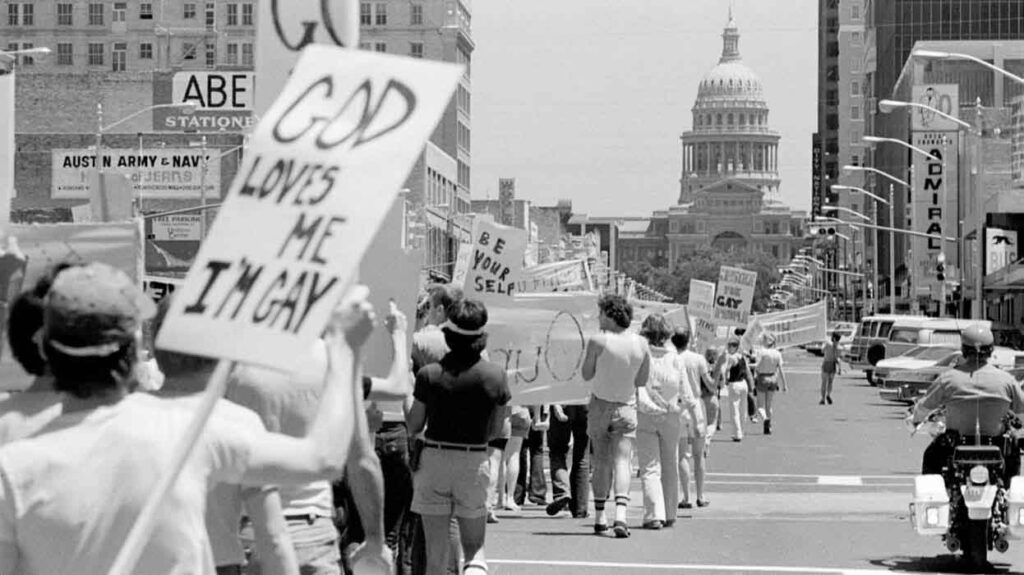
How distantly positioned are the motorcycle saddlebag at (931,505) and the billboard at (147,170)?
53.8 metres

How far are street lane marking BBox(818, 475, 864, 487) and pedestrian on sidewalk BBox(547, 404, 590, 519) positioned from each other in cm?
525

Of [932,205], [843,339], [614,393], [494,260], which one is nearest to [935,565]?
[614,393]

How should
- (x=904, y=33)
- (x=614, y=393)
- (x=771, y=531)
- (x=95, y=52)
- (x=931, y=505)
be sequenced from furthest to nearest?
(x=904, y=33), (x=95, y=52), (x=771, y=531), (x=614, y=393), (x=931, y=505)

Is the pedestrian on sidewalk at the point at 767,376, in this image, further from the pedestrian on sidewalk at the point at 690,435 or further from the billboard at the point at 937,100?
the billboard at the point at 937,100

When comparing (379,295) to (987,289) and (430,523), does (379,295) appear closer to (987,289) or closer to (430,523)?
(430,523)

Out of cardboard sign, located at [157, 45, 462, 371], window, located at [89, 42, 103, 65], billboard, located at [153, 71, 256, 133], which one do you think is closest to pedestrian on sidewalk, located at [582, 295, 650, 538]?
cardboard sign, located at [157, 45, 462, 371]

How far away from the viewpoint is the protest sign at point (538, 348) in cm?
1625

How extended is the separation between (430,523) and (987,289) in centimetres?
6806

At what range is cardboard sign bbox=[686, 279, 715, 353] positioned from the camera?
38.3 meters

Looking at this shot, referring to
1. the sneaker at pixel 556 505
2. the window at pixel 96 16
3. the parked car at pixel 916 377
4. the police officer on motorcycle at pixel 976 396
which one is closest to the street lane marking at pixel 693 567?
the police officer on motorcycle at pixel 976 396

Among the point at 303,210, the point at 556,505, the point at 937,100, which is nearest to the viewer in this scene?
the point at 303,210

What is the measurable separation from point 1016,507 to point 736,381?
58.2ft

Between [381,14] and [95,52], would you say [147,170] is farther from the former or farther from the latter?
[95,52]

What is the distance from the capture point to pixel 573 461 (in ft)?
57.4
